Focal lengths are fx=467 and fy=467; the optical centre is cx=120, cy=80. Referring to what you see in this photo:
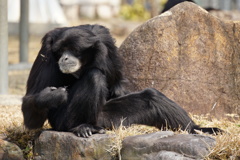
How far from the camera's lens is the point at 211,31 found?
28.5 ft

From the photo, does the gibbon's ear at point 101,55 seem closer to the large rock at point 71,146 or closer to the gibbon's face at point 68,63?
the gibbon's face at point 68,63

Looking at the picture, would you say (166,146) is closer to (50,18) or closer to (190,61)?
(190,61)

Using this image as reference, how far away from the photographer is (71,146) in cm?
655

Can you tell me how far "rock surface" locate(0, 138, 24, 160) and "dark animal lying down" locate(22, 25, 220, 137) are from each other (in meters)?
0.52

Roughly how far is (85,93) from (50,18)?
15.2 meters

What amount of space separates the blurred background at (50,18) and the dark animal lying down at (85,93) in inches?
164

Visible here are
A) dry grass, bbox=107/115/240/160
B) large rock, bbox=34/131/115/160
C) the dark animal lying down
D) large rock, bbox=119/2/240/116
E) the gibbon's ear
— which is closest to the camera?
dry grass, bbox=107/115/240/160

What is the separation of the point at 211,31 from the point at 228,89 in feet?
3.67

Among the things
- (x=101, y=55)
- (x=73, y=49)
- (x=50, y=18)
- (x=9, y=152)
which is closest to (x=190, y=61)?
(x=101, y=55)

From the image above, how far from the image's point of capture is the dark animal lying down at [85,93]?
21.6 ft

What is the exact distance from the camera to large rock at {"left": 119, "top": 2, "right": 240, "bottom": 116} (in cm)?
859

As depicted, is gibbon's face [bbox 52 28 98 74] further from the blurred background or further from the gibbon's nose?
the blurred background

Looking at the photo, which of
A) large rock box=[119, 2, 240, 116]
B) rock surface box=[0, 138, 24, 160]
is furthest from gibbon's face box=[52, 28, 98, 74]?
large rock box=[119, 2, 240, 116]

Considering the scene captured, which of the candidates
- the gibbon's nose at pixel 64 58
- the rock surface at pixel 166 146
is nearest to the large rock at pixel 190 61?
the gibbon's nose at pixel 64 58
